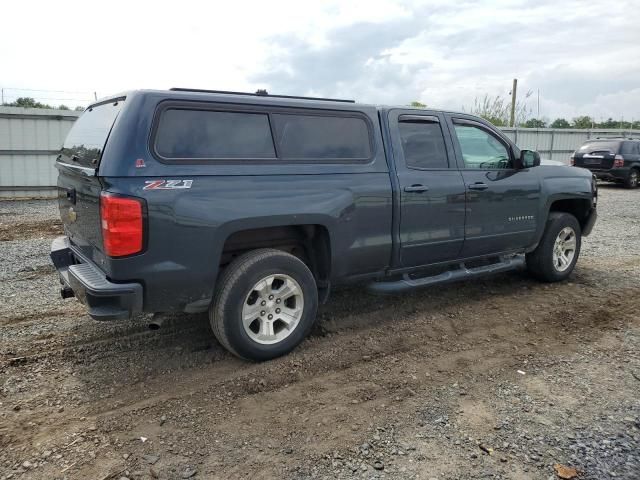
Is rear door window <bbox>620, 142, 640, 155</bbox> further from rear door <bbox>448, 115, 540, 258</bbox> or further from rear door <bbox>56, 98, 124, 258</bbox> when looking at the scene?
rear door <bbox>56, 98, 124, 258</bbox>

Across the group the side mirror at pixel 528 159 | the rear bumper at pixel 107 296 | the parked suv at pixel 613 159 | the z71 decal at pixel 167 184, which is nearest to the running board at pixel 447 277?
the side mirror at pixel 528 159

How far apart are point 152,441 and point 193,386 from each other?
66 cm

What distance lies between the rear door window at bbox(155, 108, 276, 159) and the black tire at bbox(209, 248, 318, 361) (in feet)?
2.50

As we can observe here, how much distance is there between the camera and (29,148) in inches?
501

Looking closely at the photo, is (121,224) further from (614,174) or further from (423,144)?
(614,174)

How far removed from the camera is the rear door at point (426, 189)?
182 inches

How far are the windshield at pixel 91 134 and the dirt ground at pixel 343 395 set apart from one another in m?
1.50

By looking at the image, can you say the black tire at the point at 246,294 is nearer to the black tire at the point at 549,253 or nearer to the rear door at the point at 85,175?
the rear door at the point at 85,175

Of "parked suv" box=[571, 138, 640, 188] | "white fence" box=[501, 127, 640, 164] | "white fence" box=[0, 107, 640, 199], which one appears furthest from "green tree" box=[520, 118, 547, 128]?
"white fence" box=[0, 107, 640, 199]

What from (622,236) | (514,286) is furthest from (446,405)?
(622,236)

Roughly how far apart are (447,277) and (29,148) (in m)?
11.6

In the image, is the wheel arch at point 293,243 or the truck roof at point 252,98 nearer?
the truck roof at point 252,98

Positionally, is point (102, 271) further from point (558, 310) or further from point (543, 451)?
point (558, 310)

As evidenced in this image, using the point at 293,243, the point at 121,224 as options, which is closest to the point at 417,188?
the point at 293,243
